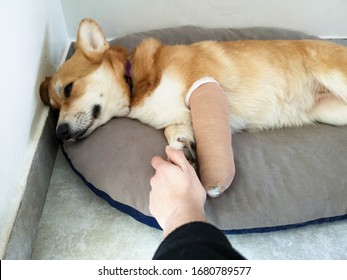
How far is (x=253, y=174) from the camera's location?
1.48 m

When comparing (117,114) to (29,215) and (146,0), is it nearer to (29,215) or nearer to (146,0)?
(29,215)

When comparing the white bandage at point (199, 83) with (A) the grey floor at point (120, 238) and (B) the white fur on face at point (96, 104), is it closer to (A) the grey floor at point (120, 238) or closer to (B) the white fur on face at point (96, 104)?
(B) the white fur on face at point (96, 104)

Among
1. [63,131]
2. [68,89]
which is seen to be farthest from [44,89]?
[63,131]

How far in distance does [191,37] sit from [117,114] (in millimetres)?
815

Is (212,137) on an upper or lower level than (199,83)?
lower

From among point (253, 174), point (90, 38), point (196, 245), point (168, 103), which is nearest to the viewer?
point (196, 245)

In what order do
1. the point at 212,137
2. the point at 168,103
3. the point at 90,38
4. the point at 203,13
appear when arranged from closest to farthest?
the point at 212,137, the point at 168,103, the point at 90,38, the point at 203,13

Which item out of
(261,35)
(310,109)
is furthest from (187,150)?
(261,35)

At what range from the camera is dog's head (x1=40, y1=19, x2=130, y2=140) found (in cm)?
157

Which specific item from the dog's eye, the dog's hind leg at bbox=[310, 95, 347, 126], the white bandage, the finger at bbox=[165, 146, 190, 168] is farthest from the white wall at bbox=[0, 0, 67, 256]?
the dog's hind leg at bbox=[310, 95, 347, 126]

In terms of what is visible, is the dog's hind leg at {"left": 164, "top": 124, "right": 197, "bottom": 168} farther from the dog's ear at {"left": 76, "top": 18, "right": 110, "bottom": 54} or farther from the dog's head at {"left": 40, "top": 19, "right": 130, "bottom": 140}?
the dog's ear at {"left": 76, "top": 18, "right": 110, "bottom": 54}

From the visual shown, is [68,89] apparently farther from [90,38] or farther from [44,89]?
[90,38]

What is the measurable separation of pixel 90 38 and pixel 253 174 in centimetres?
101

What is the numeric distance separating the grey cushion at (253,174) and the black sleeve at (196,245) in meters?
0.55
